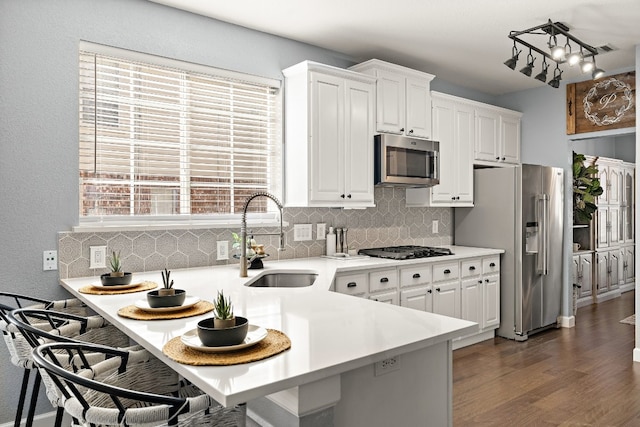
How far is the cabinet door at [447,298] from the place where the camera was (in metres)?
3.99

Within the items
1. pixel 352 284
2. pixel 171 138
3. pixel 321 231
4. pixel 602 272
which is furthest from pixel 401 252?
pixel 602 272

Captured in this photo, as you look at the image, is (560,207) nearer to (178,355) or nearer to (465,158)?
(465,158)

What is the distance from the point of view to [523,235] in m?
4.48

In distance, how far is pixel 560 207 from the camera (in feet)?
16.1

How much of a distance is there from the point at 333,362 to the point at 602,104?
4.68 metres

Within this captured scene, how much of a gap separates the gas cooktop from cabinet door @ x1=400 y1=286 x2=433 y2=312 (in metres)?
0.28

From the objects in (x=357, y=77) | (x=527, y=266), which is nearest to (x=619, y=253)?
(x=527, y=266)

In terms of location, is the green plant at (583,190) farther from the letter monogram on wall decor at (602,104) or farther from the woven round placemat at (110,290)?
the woven round placemat at (110,290)

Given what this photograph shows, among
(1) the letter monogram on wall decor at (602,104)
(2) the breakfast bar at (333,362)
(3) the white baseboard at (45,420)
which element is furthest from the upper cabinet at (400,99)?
(3) the white baseboard at (45,420)

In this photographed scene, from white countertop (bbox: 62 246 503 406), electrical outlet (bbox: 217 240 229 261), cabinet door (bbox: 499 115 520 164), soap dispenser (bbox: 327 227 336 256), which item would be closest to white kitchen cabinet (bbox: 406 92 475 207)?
cabinet door (bbox: 499 115 520 164)

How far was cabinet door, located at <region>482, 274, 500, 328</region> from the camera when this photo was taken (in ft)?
14.5

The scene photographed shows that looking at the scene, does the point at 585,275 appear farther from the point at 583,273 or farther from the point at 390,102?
the point at 390,102

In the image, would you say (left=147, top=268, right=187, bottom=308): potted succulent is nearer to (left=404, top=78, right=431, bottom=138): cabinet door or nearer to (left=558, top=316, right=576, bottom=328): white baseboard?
(left=404, top=78, right=431, bottom=138): cabinet door

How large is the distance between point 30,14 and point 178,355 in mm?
2391
